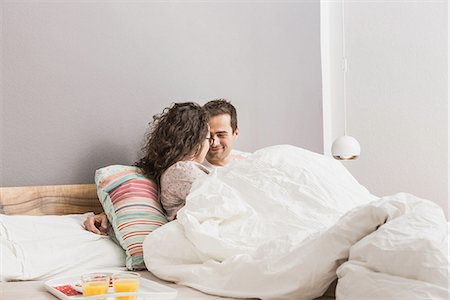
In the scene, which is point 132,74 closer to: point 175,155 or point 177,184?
point 175,155

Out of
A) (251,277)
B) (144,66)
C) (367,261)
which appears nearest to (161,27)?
(144,66)

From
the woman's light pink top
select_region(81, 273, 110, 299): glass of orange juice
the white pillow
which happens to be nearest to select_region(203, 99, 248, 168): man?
the woman's light pink top

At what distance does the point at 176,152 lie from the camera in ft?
7.88

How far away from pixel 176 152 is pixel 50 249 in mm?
648

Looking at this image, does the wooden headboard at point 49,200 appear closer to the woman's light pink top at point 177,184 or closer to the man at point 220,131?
the woman's light pink top at point 177,184

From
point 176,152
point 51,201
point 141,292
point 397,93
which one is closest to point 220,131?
point 176,152

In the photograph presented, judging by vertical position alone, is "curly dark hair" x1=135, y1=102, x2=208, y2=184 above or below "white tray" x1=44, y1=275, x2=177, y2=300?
above

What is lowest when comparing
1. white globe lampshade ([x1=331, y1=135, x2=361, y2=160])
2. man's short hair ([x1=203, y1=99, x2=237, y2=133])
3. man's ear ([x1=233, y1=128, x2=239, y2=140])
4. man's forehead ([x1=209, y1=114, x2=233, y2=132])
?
white globe lampshade ([x1=331, y1=135, x2=361, y2=160])

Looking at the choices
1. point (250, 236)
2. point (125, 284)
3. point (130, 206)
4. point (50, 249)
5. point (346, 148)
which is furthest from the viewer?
point (346, 148)

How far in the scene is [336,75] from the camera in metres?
3.44

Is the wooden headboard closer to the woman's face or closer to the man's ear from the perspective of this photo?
the woman's face

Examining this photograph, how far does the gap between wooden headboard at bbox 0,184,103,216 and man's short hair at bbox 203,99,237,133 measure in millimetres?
637

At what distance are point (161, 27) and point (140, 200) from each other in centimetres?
92

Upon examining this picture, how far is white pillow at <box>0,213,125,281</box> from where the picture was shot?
195 cm
